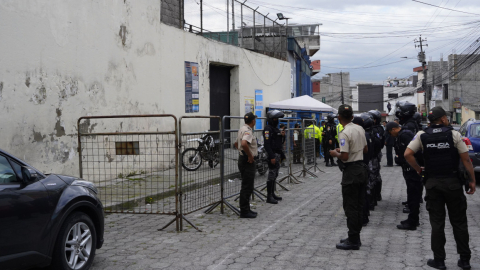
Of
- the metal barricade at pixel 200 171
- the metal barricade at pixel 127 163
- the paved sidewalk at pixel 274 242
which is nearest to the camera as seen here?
the paved sidewalk at pixel 274 242

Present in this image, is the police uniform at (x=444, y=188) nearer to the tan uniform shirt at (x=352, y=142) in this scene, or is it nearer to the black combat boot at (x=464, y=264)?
the black combat boot at (x=464, y=264)

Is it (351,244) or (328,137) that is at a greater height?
(328,137)

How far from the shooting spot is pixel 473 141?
12352 millimetres

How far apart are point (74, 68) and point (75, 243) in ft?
22.5

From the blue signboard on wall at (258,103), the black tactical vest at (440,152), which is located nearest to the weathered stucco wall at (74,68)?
the blue signboard on wall at (258,103)

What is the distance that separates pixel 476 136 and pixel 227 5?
1140cm

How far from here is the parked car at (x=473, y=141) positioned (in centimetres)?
1196

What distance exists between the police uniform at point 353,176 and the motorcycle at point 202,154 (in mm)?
2561

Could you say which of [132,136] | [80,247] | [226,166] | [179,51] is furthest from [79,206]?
[179,51]

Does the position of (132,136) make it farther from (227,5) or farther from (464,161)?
(227,5)

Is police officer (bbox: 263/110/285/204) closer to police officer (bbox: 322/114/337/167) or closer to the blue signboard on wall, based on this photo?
police officer (bbox: 322/114/337/167)

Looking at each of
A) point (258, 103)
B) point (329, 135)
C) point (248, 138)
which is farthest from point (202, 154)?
point (258, 103)

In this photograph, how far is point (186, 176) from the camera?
7.49m

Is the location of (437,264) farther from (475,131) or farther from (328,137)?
(328,137)
